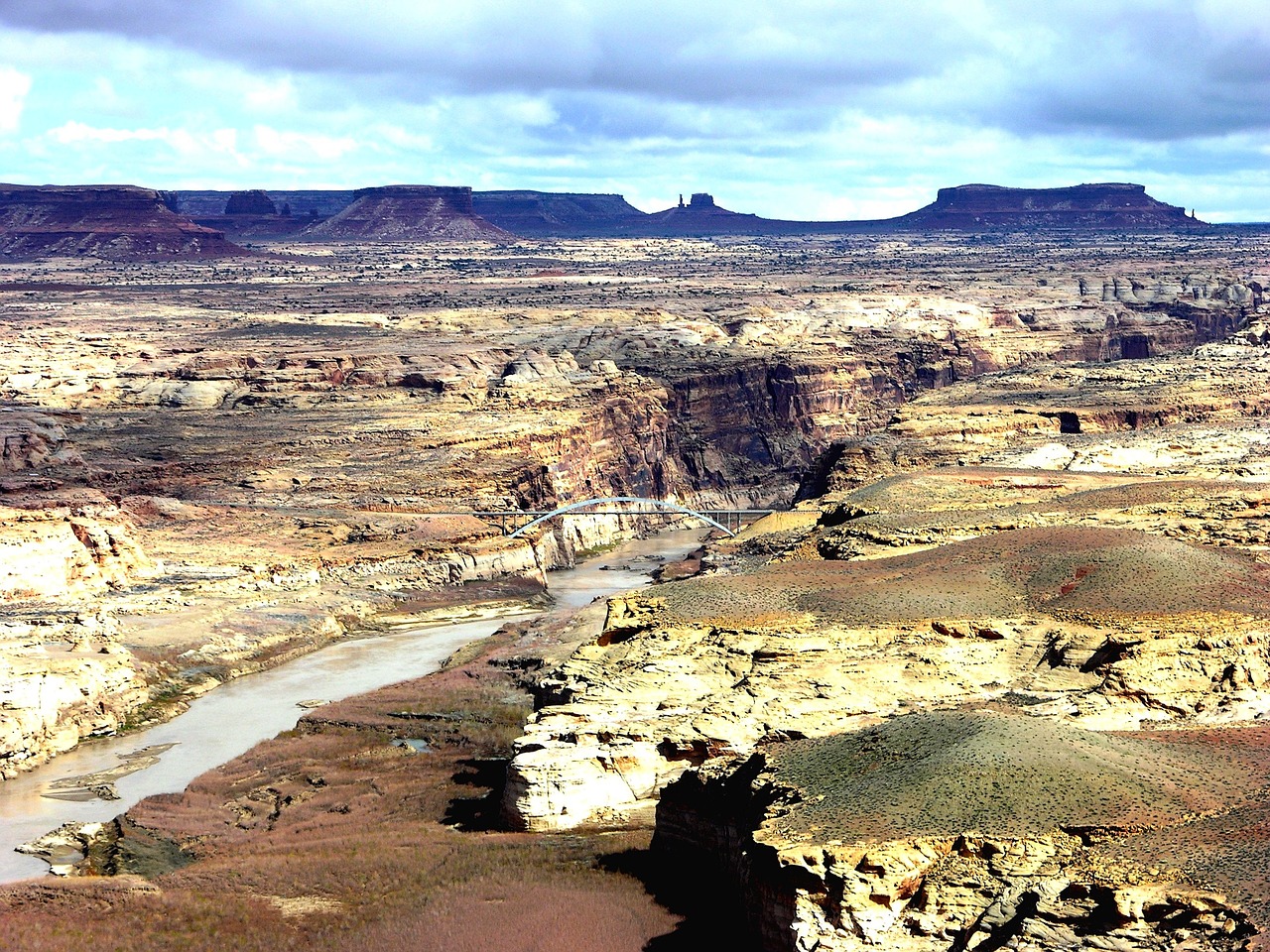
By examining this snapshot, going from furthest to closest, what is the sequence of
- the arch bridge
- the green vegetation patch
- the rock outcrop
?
the arch bridge, the rock outcrop, the green vegetation patch

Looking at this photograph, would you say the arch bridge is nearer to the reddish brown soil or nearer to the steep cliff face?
the reddish brown soil

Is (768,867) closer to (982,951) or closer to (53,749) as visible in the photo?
(982,951)

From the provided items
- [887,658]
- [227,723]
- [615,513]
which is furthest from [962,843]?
[615,513]

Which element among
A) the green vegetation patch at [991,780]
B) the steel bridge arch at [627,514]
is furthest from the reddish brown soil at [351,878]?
the steel bridge arch at [627,514]

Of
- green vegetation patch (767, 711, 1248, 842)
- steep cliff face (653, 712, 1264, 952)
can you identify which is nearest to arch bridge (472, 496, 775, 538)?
green vegetation patch (767, 711, 1248, 842)

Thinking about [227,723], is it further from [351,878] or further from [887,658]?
[887,658]

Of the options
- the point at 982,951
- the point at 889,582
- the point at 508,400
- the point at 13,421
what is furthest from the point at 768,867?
the point at 508,400
